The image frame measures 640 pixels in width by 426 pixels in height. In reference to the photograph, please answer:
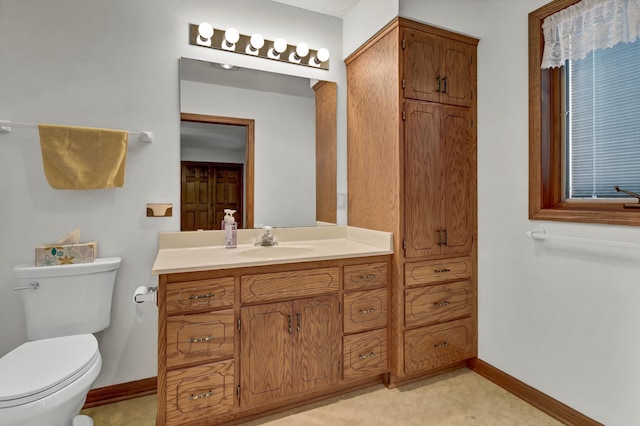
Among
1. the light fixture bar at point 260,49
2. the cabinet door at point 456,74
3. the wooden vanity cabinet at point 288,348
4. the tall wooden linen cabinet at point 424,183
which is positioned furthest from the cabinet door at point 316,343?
the light fixture bar at point 260,49

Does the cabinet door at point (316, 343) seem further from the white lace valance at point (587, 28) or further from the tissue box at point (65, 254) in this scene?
the white lace valance at point (587, 28)

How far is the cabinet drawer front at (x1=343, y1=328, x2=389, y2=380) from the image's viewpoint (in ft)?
6.01

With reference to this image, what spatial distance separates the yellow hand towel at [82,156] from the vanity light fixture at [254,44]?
935mm

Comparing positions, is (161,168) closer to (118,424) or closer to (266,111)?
(266,111)

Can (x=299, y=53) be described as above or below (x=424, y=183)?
above

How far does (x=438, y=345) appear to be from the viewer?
6.69 ft

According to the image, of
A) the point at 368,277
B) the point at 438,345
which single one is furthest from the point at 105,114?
the point at 438,345

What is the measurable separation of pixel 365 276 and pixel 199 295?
2.96ft

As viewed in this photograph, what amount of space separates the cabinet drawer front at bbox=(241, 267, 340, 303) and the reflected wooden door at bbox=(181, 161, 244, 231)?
628mm

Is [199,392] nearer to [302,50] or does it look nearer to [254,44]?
[254,44]

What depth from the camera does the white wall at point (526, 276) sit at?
1457mm

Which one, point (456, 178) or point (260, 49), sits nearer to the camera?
point (456, 178)

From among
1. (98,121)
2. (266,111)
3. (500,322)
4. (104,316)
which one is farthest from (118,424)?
(500,322)

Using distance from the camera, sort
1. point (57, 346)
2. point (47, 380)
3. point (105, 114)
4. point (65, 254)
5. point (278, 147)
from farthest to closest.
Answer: point (278, 147) → point (105, 114) → point (65, 254) → point (57, 346) → point (47, 380)
